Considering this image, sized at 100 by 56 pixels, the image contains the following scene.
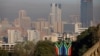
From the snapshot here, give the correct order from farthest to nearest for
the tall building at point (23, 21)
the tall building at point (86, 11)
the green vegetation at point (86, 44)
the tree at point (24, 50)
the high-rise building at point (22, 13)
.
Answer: the high-rise building at point (22, 13) < the tall building at point (23, 21) < the tall building at point (86, 11) < the tree at point (24, 50) < the green vegetation at point (86, 44)

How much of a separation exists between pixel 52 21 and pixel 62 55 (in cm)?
16122

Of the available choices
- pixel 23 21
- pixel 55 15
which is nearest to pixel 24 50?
pixel 23 21

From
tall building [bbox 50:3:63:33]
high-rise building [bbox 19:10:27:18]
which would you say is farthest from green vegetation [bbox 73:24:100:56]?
high-rise building [bbox 19:10:27:18]

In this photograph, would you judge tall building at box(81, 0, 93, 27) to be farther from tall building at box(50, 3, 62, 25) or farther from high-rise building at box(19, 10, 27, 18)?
high-rise building at box(19, 10, 27, 18)

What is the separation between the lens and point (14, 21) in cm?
17038

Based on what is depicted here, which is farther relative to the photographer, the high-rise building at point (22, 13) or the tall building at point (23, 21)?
the high-rise building at point (22, 13)

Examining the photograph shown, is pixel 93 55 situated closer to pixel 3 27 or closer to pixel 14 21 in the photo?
pixel 3 27

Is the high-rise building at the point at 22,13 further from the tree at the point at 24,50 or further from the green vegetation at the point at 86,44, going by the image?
the green vegetation at the point at 86,44

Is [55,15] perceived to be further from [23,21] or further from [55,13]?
[23,21]

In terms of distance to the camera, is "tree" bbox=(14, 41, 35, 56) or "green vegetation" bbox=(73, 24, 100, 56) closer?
"green vegetation" bbox=(73, 24, 100, 56)

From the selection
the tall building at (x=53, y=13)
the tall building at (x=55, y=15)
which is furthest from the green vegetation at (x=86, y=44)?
the tall building at (x=53, y=13)

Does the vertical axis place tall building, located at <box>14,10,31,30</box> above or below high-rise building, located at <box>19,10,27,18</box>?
below

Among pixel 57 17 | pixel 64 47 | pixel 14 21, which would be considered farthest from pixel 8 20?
pixel 64 47

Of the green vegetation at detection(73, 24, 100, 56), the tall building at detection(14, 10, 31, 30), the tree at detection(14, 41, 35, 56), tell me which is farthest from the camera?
the tall building at detection(14, 10, 31, 30)
